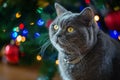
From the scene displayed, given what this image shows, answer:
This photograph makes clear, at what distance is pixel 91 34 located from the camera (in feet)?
2.46

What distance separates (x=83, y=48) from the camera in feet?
2.47

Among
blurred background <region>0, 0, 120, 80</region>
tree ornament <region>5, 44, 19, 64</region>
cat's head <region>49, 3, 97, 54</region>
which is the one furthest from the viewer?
tree ornament <region>5, 44, 19, 64</region>

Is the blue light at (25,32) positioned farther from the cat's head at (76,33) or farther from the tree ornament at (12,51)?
the cat's head at (76,33)

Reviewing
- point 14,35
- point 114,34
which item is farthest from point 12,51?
point 114,34

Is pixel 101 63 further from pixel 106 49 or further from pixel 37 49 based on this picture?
pixel 37 49

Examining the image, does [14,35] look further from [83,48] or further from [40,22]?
[83,48]

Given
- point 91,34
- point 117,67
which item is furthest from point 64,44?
point 117,67

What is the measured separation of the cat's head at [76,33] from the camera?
0.73 m

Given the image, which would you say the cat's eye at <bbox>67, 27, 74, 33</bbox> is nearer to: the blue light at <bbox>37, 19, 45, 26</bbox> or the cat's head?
the cat's head

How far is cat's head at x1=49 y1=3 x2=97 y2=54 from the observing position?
73 cm

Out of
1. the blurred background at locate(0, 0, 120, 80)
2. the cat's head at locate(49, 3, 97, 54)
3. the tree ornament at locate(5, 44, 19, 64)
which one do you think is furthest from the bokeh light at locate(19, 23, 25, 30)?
the cat's head at locate(49, 3, 97, 54)

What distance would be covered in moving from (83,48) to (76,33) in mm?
48

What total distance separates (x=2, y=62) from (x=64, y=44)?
1.38 metres

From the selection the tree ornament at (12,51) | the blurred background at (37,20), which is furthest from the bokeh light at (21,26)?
the tree ornament at (12,51)
